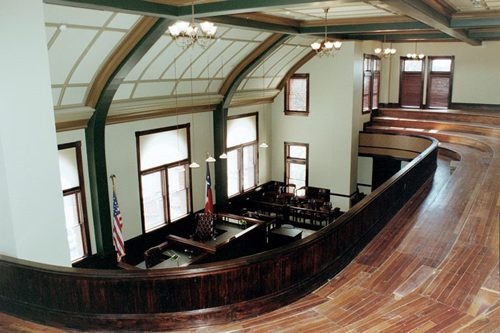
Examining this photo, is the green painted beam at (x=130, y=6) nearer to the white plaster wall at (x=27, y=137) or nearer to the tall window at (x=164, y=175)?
the white plaster wall at (x=27, y=137)

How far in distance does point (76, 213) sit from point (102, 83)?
274cm

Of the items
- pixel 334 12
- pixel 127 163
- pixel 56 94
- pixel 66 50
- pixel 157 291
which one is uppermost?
pixel 334 12

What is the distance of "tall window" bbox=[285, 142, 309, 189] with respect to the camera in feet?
49.7

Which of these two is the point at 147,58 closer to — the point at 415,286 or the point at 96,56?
the point at 96,56

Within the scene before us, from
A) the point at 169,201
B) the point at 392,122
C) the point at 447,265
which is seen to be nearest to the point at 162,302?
the point at 447,265

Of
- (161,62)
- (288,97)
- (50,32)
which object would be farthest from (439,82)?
(50,32)

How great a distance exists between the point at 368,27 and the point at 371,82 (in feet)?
19.2

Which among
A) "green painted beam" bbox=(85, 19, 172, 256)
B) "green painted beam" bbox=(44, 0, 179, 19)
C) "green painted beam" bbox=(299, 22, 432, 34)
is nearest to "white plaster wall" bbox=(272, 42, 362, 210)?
"green painted beam" bbox=(299, 22, 432, 34)

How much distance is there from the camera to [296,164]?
1535 cm

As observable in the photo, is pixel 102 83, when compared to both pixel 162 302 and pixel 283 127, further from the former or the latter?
pixel 283 127

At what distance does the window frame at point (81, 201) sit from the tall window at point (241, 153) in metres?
5.41

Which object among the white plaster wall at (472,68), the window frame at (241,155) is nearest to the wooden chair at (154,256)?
the window frame at (241,155)

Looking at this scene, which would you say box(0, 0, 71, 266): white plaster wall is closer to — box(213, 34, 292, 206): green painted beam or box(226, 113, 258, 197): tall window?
box(213, 34, 292, 206): green painted beam

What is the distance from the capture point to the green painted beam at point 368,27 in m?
9.20
